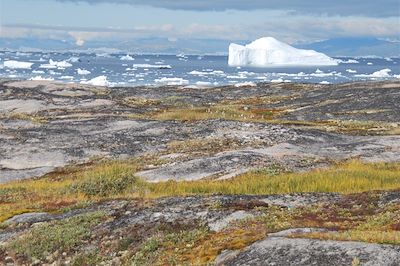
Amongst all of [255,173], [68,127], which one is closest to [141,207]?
[255,173]

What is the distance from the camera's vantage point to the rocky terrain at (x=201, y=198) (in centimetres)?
1400

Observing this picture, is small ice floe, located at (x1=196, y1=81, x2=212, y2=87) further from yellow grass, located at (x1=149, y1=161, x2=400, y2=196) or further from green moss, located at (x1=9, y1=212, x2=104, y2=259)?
green moss, located at (x1=9, y1=212, x2=104, y2=259)

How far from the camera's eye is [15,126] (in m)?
53.4

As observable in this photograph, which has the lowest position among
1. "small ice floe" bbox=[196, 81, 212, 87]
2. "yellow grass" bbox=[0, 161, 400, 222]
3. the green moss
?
"small ice floe" bbox=[196, 81, 212, 87]

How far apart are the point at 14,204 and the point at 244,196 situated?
33.2 ft

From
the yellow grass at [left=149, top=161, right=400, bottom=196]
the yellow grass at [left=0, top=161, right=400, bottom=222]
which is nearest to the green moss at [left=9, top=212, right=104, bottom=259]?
the yellow grass at [left=0, top=161, right=400, bottom=222]

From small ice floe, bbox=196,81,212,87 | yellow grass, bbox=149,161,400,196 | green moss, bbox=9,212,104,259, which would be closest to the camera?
green moss, bbox=9,212,104,259

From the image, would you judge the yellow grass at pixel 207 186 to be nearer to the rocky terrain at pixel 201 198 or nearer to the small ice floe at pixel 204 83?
the rocky terrain at pixel 201 198

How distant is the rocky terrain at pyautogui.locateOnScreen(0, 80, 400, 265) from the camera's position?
1400 centimetres

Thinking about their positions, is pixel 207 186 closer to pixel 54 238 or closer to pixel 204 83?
pixel 54 238

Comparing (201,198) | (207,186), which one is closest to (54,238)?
(201,198)

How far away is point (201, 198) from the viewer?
20.2 m

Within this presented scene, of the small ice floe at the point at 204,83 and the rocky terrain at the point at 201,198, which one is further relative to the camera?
the small ice floe at the point at 204,83

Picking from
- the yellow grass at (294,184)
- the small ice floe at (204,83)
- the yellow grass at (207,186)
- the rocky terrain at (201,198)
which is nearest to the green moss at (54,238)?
the rocky terrain at (201,198)
